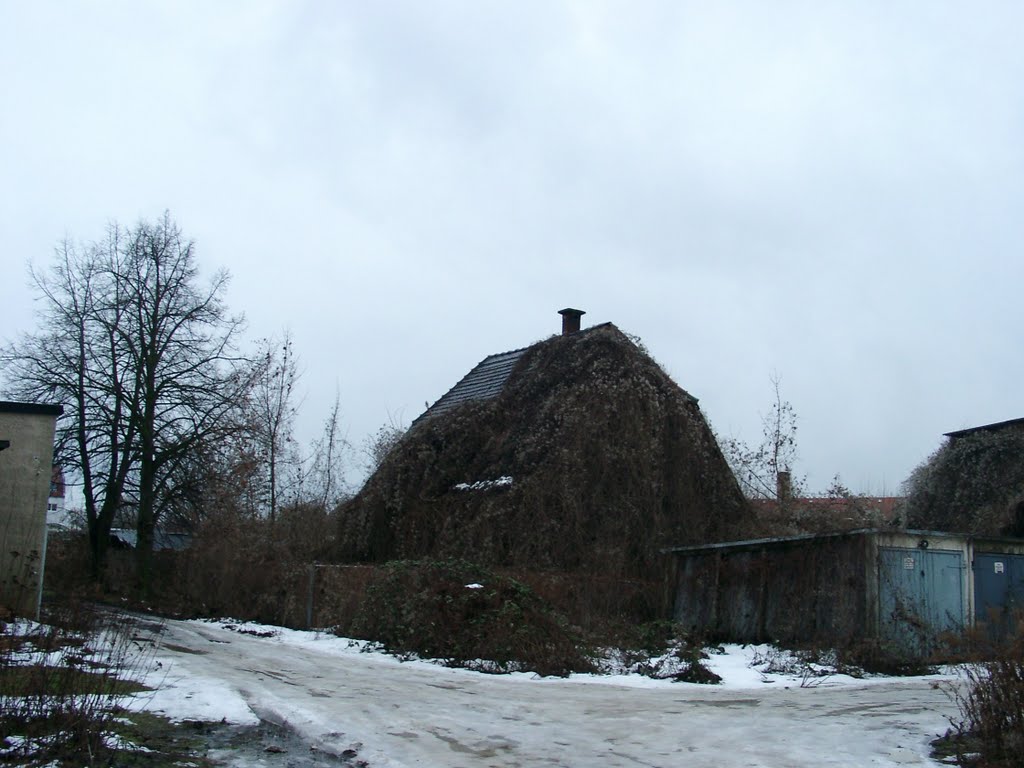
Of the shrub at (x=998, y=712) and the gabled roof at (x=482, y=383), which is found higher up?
the gabled roof at (x=482, y=383)

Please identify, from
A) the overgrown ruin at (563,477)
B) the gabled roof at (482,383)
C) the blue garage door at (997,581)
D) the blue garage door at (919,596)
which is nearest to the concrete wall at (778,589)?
the blue garage door at (919,596)

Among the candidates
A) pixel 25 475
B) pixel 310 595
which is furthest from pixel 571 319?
pixel 25 475

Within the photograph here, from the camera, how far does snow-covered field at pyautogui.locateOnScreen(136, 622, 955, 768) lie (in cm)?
810

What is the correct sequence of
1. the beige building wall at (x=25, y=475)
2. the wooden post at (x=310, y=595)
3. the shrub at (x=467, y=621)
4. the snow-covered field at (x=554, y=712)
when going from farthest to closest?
the wooden post at (x=310, y=595)
the beige building wall at (x=25, y=475)
the shrub at (x=467, y=621)
the snow-covered field at (x=554, y=712)

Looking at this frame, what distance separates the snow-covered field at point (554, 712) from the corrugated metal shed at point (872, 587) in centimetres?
171

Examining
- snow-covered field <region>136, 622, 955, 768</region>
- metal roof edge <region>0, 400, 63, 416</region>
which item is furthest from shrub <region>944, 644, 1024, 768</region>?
metal roof edge <region>0, 400, 63, 416</region>

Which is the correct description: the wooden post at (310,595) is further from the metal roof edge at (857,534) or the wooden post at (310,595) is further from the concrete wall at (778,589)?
the metal roof edge at (857,534)

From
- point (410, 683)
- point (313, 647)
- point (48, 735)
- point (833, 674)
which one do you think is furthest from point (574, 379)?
point (48, 735)

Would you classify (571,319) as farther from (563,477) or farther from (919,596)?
(919,596)

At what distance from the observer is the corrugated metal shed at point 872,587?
1639 centimetres

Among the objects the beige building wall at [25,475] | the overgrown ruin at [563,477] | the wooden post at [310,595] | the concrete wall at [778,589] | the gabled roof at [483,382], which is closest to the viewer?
the concrete wall at [778,589]

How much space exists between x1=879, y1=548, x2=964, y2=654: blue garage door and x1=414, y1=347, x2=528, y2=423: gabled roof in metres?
13.0

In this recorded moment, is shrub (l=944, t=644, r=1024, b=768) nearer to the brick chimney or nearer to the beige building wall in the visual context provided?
the beige building wall

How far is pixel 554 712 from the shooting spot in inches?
416
